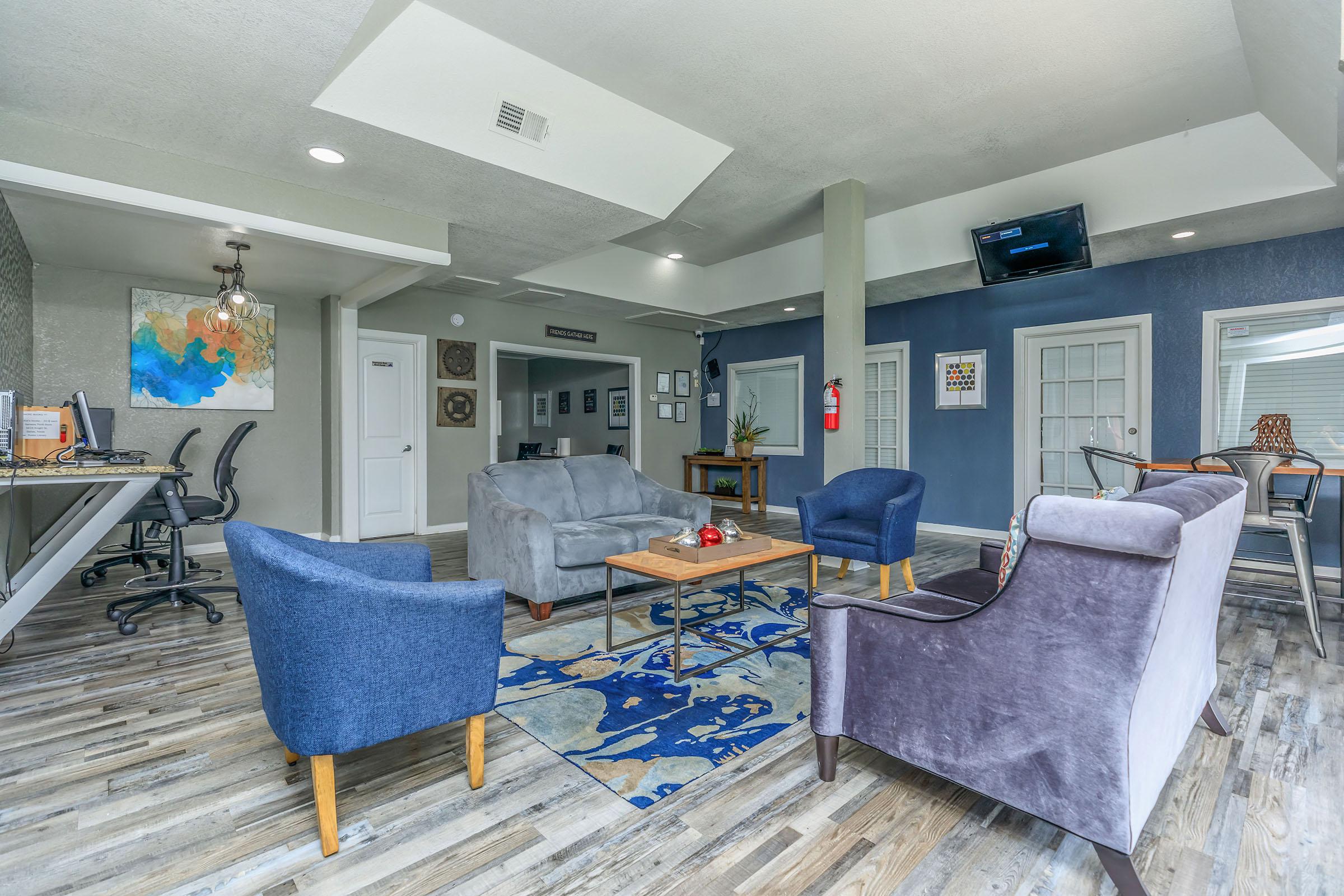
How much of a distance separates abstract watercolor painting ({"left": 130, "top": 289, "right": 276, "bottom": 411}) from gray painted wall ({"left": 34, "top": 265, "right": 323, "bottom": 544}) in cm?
6

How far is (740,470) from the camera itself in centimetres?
830

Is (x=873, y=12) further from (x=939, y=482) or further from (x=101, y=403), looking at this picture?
(x=101, y=403)

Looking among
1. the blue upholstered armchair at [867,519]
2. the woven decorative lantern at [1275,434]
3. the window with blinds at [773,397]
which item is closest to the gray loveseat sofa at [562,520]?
the blue upholstered armchair at [867,519]

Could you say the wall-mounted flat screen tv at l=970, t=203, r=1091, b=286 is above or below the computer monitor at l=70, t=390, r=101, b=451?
above

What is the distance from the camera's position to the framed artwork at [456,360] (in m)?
6.32

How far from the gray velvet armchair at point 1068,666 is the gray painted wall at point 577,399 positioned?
645 cm

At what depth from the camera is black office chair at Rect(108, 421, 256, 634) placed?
10.9 ft

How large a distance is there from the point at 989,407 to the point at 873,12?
418 centimetres

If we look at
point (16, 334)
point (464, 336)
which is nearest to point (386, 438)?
point (464, 336)

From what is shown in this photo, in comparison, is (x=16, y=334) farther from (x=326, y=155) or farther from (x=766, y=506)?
(x=766, y=506)

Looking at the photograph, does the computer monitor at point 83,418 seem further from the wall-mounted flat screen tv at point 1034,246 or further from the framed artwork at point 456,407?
the wall-mounted flat screen tv at point 1034,246

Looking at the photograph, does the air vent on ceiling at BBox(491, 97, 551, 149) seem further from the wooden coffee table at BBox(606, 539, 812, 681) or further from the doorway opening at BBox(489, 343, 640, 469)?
the doorway opening at BBox(489, 343, 640, 469)

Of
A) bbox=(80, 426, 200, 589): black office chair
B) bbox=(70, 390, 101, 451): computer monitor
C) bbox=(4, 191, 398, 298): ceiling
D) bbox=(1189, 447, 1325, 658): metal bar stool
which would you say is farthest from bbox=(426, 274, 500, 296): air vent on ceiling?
bbox=(1189, 447, 1325, 658): metal bar stool

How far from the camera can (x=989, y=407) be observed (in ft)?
19.7
